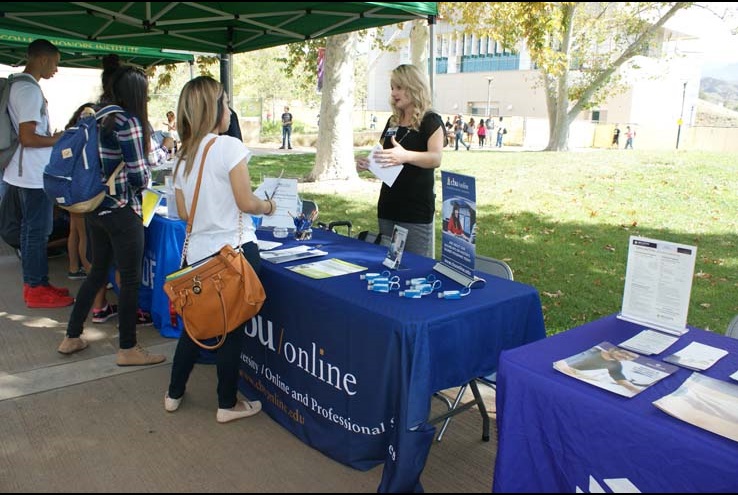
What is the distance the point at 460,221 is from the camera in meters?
2.47

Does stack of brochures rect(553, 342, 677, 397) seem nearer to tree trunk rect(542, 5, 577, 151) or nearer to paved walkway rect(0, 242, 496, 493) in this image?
paved walkway rect(0, 242, 496, 493)

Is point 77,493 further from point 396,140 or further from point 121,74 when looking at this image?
point 396,140

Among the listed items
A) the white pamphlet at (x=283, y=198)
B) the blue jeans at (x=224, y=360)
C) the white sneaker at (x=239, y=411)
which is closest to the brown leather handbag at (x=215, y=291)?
the blue jeans at (x=224, y=360)

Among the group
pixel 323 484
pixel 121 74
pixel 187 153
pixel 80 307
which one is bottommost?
pixel 323 484

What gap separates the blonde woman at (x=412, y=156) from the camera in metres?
3.27

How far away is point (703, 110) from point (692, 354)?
197 ft

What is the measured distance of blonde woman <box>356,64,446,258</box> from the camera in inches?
129

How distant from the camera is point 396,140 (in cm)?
346

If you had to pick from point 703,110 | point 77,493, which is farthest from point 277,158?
point 703,110

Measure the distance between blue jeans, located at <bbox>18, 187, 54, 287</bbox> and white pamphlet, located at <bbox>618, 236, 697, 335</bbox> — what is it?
4.12 metres

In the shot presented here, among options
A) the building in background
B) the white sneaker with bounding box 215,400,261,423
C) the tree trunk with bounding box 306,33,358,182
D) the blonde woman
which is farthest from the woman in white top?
the building in background

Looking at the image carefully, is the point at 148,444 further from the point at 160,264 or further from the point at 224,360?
the point at 160,264

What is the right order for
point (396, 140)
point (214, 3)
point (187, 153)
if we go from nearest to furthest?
point (187, 153) → point (396, 140) → point (214, 3)

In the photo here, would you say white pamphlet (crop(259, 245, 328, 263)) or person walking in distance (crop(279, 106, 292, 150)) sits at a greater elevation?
person walking in distance (crop(279, 106, 292, 150))
